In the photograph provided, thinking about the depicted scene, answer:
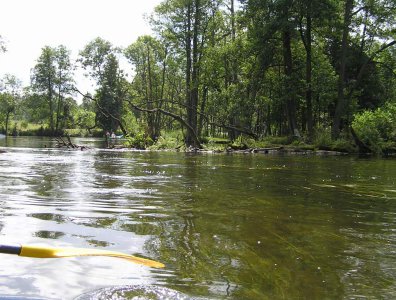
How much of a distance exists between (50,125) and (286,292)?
7913 centimetres

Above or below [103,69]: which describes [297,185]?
below

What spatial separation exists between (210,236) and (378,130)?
22.7m

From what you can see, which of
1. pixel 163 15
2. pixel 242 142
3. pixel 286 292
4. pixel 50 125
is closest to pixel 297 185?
pixel 286 292

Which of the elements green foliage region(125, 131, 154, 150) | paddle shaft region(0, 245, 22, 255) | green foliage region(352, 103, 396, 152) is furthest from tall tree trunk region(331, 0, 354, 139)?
paddle shaft region(0, 245, 22, 255)

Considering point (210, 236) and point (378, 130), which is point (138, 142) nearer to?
point (378, 130)

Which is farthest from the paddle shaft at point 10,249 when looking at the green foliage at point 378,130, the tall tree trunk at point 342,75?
the tall tree trunk at point 342,75

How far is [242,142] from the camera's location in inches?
1038

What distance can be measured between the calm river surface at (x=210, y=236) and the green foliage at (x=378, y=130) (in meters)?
16.1

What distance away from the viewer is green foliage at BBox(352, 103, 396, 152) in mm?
24547

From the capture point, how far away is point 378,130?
25.0m

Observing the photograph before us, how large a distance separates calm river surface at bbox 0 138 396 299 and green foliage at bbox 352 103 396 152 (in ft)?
52.8

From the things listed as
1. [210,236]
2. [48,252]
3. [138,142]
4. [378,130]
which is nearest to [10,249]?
[48,252]

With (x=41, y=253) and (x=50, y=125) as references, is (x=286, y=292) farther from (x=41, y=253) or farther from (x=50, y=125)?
(x=50, y=125)

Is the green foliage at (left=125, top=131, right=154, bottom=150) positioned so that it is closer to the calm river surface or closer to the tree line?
the tree line
